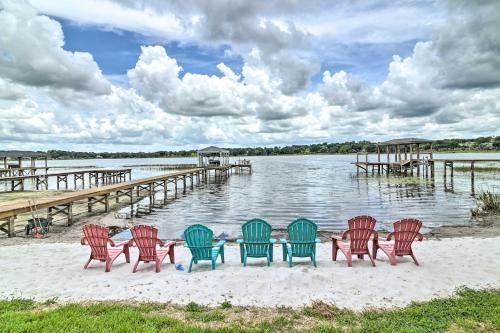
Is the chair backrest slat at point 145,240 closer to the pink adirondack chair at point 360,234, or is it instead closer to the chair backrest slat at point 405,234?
the pink adirondack chair at point 360,234

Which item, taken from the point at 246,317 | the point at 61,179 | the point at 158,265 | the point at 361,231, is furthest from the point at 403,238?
the point at 61,179

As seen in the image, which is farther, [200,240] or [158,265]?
[200,240]

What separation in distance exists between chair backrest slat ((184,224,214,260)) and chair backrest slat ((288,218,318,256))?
1629 millimetres

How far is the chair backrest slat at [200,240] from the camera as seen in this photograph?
270 inches

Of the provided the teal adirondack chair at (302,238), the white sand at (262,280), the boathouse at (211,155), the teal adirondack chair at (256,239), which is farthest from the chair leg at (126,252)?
the boathouse at (211,155)

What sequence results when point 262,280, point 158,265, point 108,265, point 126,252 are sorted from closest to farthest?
point 262,280 < point 158,265 < point 108,265 < point 126,252

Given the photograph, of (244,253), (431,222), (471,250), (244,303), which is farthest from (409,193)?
(244,303)

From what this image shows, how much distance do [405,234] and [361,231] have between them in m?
0.88

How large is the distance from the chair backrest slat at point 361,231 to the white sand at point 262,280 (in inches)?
12.7

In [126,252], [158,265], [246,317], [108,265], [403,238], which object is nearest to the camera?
[246,317]

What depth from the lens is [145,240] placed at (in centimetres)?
684

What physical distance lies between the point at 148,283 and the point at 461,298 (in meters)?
4.96

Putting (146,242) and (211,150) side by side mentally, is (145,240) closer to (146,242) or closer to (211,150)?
(146,242)

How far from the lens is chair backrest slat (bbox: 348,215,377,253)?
711 centimetres
